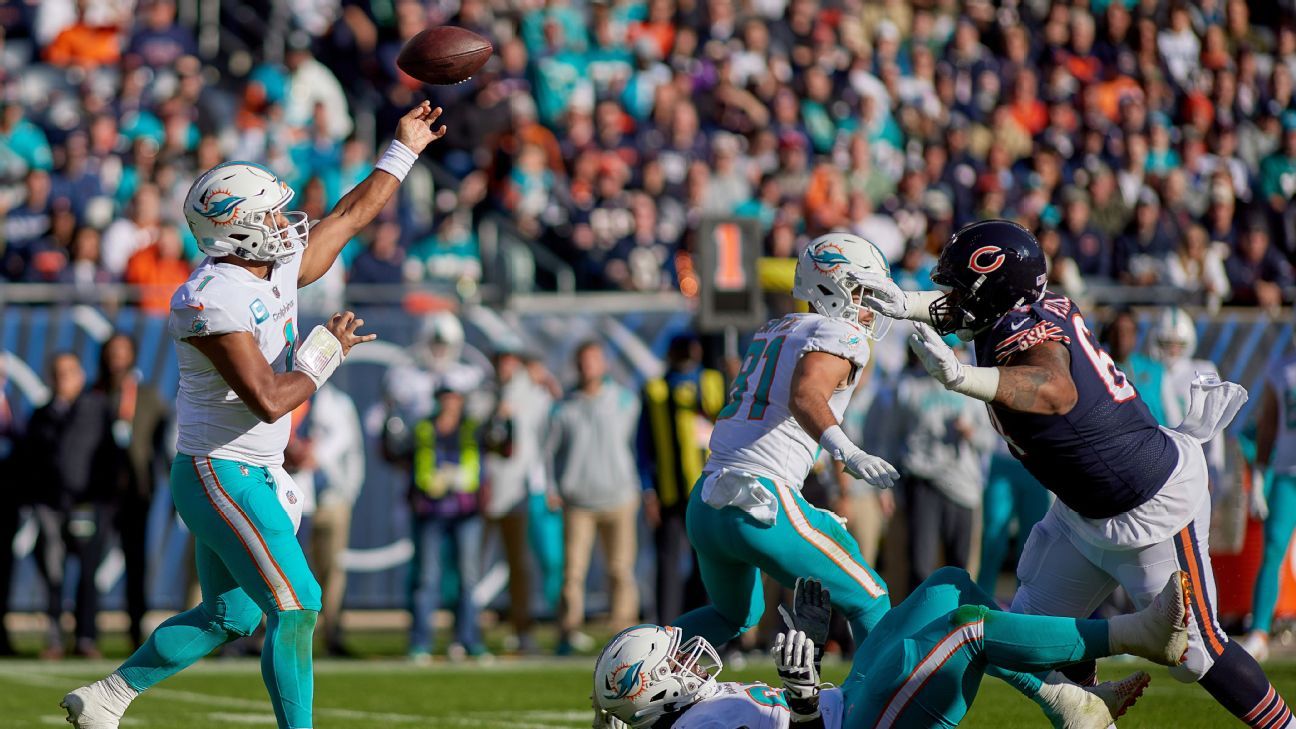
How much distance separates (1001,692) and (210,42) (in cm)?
1098

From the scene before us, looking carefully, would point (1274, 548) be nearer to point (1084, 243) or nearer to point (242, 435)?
point (1084, 243)

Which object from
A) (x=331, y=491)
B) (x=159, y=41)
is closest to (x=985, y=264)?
(x=331, y=491)

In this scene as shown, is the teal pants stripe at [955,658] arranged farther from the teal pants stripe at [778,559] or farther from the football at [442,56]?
the football at [442,56]

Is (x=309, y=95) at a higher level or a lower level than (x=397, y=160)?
lower

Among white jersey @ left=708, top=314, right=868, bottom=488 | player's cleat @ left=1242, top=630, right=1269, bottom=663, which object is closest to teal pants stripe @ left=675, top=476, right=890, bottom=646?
white jersey @ left=708, top=314, right=868, bottom=488

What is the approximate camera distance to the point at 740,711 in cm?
472

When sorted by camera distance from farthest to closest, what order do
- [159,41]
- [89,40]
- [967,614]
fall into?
[89,40], [159,41], [967,614]

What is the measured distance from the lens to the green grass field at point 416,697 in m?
7.37

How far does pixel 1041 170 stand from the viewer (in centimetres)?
1551

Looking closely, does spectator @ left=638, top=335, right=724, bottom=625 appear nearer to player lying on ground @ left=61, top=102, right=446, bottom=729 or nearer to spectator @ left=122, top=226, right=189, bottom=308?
spectator @ left=122, top=226, right=189, bottom=308

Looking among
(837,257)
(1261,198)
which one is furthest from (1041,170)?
(837,257)

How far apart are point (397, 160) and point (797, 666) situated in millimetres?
2512

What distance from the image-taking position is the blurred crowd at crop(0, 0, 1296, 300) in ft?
45.5

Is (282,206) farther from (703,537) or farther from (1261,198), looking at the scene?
(1261,198)
